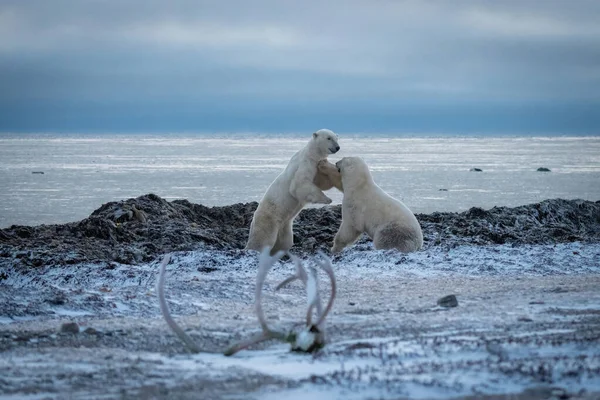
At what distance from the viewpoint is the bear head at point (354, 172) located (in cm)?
1022

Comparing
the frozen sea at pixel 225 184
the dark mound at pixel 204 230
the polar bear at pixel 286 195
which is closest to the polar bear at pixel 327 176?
the polar bear at pixel 286 195

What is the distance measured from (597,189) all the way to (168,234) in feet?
53.1

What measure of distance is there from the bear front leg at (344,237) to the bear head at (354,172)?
52 centimetres

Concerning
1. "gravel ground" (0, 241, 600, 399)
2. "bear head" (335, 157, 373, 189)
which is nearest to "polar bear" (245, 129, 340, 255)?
"bear head" (335, 157, 373, 189)

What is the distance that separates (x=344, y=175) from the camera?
10336mm

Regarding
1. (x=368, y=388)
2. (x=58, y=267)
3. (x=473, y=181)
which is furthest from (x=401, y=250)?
(x=473, y=181)

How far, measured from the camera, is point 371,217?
10016 mm

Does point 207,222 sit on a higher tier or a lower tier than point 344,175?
lower

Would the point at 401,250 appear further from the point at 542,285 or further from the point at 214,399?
the point at 214,399

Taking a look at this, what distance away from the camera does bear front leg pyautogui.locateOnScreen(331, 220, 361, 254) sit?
1021 cm

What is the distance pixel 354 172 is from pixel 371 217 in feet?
2.12

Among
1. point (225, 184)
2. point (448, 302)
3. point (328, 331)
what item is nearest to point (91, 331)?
point (328, 331)

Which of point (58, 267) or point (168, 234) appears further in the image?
point (168, 234)

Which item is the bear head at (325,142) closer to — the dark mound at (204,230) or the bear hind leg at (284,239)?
the bear hind leg at (284,239)
